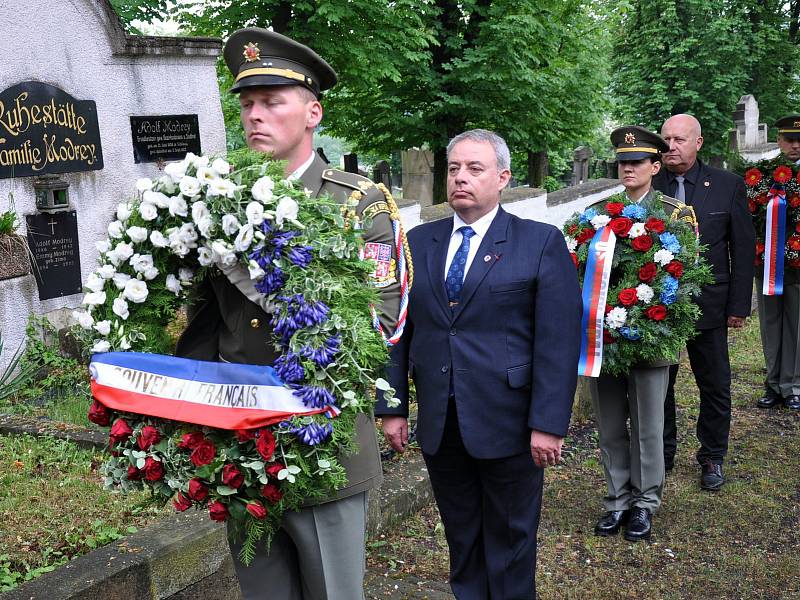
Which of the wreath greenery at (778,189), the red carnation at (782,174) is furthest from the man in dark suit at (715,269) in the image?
the red carnation at (782,174)

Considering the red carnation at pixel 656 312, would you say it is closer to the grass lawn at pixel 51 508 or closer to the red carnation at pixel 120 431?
the grass lawn at pixel 51 508

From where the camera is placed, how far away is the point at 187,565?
12.6 feet

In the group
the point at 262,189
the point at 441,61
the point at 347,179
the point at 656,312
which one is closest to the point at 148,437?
the point at 262,189

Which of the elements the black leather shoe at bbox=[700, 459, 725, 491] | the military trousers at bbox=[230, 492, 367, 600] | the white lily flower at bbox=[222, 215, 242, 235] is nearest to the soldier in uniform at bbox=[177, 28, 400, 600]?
the military trousers at bbox=[230, 492, 367, 600]

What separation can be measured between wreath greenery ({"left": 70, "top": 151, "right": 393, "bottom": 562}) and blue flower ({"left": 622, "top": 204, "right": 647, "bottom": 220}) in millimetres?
2604

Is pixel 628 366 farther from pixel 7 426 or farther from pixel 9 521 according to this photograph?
pixel 7 426

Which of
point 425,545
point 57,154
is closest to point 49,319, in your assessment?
point 57,154

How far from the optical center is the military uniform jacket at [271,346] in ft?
9.09

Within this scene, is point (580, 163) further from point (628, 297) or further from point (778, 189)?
point (628, 297)

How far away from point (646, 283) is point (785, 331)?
142 inches

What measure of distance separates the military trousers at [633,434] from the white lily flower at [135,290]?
3049 millimetres

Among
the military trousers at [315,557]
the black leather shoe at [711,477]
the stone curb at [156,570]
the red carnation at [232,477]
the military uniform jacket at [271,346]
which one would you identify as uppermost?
the military uniform jacket at [271,346]

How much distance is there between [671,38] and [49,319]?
665 inches

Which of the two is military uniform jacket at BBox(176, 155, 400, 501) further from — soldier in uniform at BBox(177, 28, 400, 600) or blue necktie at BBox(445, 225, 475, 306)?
blue necktie at BBox(445, 225, 475, 306)
